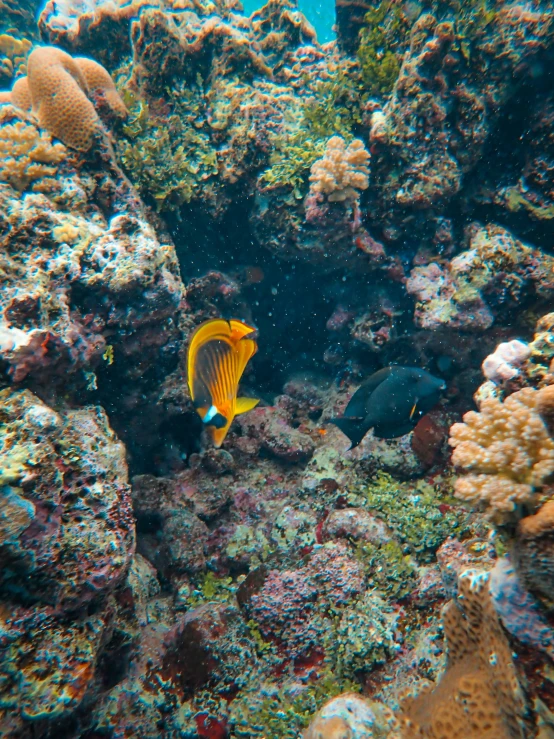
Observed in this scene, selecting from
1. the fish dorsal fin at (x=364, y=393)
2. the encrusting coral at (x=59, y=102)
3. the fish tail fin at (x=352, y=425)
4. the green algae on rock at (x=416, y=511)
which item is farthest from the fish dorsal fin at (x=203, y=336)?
the encrusting coral at (x=59, y=102)

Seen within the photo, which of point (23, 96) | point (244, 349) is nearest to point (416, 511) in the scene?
point (244, 349)

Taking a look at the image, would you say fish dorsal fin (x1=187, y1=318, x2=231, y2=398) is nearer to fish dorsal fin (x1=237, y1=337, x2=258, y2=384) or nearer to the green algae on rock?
fish dorsal fin (x1=237, y1=337, x2=258, y2=384)

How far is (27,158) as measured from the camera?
407 centimetres

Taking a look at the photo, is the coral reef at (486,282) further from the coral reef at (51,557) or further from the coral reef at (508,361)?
the coral reef at (51,557)

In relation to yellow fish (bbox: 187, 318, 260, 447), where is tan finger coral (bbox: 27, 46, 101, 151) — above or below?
above

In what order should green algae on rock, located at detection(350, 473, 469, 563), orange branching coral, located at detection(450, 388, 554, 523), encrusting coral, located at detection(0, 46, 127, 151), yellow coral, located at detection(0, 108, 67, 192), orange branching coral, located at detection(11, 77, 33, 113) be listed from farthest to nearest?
orange branching coral, located at detection(11, 77, 33, 113)
encrusting coral, located at detection(0, 46, 127, 151)
yellow coral, located at detection(0, 108, 67, 192)
green algae on rock, located at detection(350, 473, 469, 563)
orange branching coral, located at detection(450, 388, 554, 523)

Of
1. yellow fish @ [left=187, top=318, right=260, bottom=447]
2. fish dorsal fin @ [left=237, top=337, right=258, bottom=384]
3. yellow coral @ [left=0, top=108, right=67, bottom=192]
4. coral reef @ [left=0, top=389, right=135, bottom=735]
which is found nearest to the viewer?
coral reef @ [left=0, top=389, right=135, bottom=735]

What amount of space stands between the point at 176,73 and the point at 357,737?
26.8 feet

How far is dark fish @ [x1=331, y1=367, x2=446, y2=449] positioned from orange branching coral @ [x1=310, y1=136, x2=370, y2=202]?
103 inches

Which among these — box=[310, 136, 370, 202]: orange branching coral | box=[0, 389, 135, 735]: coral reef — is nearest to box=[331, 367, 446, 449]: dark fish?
box=[0, 389, 135, 735]: coral reef

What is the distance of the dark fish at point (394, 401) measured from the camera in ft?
11.2

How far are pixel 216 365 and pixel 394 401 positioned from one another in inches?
71.0

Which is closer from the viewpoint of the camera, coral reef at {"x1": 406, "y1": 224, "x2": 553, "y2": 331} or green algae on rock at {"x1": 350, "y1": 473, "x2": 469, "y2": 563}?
green algae on rock at {"x1": 350, "y1": 473, "x2": 469, "y2": 563}

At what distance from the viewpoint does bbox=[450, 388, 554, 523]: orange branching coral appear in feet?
6.02
